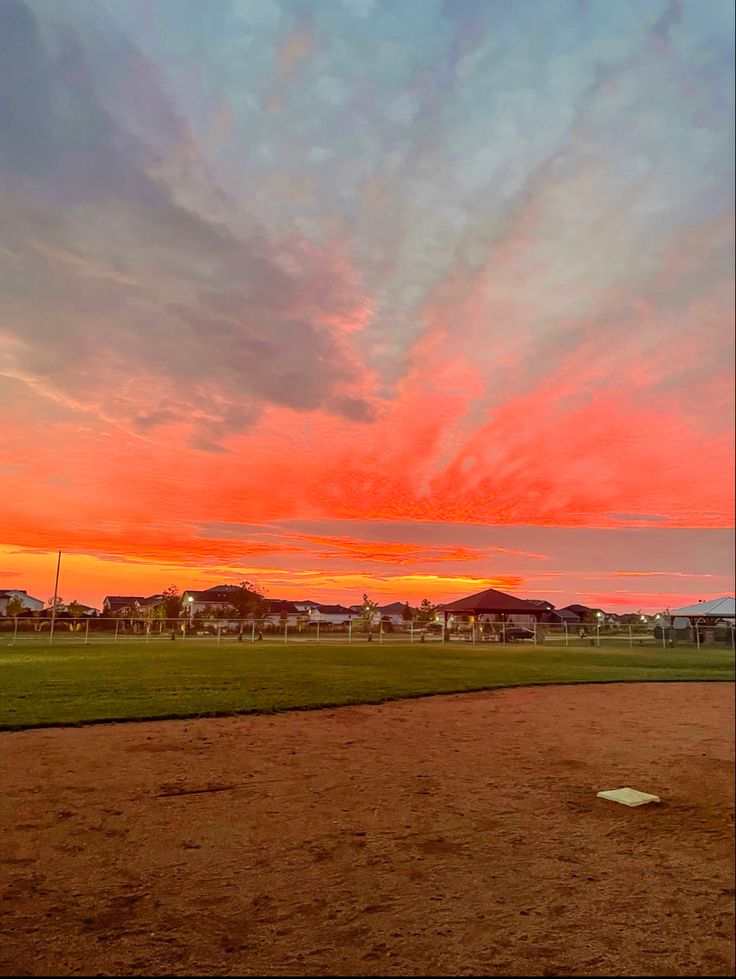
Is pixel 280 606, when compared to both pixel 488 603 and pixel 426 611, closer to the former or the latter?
pixel 426 611

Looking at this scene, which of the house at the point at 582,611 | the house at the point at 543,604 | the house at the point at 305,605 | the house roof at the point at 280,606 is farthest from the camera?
the house at the point at 582,611

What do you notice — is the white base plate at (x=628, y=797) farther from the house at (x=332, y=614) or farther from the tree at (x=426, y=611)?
the house at (x=332, y=614)

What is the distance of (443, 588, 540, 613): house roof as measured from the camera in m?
4.77

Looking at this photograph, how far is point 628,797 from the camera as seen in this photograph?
4336mm

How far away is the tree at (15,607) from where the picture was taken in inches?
90.9

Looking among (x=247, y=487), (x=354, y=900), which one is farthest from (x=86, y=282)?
(x=354, y=900)

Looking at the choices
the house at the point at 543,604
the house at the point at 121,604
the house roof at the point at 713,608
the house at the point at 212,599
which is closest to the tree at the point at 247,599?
the house at the point at 212,599

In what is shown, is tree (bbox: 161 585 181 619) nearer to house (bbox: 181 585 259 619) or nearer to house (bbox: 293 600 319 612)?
house (bbox: 181 585 259 619)

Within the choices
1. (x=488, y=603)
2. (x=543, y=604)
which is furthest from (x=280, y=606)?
(x=543, y=604)

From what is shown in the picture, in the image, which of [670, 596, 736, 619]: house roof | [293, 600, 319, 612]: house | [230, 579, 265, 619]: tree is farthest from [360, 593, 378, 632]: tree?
[670, 596, 736, 619]: house roof

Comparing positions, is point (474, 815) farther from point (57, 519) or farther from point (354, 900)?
point (57, 519)

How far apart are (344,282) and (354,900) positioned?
3.28 meters

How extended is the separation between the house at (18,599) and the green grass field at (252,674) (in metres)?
0.20

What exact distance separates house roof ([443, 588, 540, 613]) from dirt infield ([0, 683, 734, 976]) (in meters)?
1.26
